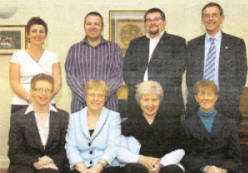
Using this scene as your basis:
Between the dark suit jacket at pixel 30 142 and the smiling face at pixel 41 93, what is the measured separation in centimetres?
6

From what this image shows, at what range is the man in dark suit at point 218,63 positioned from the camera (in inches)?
59.1

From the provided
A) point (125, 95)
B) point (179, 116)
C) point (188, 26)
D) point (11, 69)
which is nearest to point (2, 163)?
point (11, 69)

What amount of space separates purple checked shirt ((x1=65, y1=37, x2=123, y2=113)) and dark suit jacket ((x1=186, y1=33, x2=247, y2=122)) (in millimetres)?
378

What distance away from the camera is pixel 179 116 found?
1.52 meters

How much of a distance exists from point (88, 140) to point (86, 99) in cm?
19

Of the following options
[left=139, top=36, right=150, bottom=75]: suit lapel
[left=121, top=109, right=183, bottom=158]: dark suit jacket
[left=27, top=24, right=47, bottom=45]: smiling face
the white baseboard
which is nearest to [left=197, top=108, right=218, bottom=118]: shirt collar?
[left=121, top=109, right=183, bottom=158]: dark suit jacket

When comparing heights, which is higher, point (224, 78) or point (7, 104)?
point (224, 78)

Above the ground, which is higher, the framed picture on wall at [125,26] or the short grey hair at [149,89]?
the framed picture on wall at [125,26]

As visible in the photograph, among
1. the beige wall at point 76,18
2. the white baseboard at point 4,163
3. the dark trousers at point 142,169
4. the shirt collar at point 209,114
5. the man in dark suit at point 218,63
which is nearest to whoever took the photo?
the dark trousers at point 142,169

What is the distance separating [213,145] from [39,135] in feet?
2.69

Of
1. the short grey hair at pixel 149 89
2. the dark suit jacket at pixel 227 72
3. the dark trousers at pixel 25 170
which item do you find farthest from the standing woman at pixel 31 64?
the dark suit jacket at pixel 227 72

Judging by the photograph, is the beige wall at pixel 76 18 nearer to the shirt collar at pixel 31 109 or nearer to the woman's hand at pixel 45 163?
the shirt collar at pixel 31 109

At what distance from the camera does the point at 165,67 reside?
5.08 ft

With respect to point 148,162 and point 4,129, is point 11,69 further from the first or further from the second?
point 148,162
